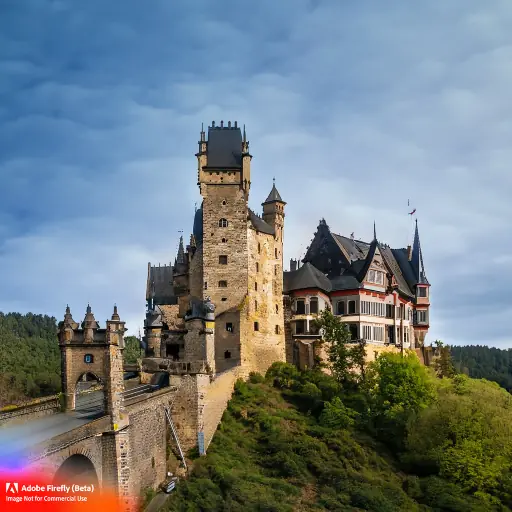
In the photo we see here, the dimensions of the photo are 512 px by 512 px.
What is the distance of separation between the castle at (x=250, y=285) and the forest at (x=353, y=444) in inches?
120

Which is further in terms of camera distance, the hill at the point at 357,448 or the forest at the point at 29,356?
the forest at the point at 29,356

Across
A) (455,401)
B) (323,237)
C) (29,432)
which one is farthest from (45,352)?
(29,432)

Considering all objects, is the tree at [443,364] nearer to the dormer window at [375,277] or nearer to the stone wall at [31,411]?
the dormer window at [375,277]

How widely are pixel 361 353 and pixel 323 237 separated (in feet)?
51.0

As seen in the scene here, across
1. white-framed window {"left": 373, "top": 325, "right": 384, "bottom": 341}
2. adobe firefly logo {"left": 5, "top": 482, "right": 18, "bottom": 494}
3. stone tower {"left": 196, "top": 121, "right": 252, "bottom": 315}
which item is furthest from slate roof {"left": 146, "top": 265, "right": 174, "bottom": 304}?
adobe firefly logo {"left": 5, "top": 482, "right": 18, "bottom": 494}

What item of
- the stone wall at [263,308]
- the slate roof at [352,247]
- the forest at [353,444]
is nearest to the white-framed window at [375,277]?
the slate roof at [352,247]

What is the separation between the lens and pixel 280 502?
138ft

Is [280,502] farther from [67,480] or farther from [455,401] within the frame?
[455,401]

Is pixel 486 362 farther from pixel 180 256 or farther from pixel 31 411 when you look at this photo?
pixel 31 411

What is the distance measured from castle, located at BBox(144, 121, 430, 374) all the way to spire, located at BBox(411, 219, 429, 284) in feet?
29.9

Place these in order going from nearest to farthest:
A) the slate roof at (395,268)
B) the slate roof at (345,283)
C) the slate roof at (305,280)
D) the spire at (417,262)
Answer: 1. the slate roof at (305,280)
2. the slate roof at (345,283)
3. the slate roof at (395,268)
4. the spire at (417,262)

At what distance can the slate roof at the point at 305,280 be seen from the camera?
66.8 metres

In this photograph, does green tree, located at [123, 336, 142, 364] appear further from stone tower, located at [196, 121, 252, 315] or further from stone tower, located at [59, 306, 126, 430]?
stone tower, located at [59, 306, 126, 430]

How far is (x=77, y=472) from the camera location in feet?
107
